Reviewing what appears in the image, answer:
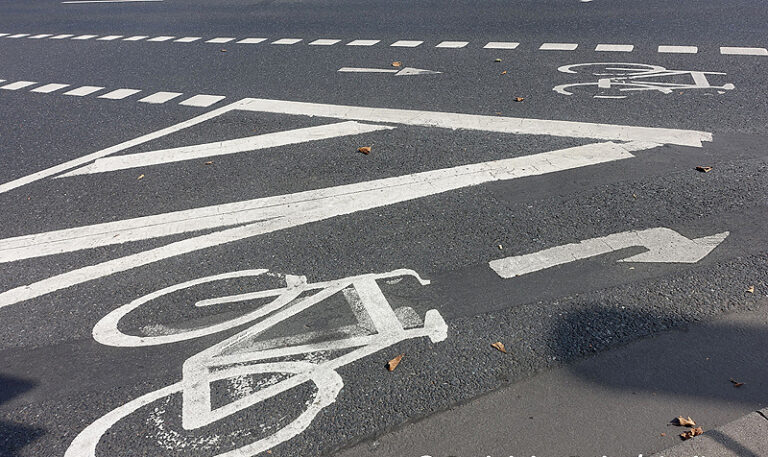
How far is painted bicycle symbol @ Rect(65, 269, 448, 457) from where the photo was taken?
3211 mm

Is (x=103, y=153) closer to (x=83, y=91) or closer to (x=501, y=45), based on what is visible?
(x=83, y=91)

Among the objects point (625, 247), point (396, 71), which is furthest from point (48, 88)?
point (625, 247)

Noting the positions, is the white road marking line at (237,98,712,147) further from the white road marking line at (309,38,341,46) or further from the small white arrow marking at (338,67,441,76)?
the white road marking line at (309,38,341,46)

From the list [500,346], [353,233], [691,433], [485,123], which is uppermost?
[485,123]

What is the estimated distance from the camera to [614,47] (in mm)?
9695

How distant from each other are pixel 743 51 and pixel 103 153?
30.6ft

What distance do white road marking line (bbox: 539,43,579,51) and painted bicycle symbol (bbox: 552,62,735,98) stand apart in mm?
1167

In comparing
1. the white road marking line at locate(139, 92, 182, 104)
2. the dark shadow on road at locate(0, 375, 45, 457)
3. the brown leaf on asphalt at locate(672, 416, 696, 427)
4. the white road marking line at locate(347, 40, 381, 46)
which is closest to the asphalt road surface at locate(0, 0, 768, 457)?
the dark shadow on road at locate(0, 375, 45, 457)

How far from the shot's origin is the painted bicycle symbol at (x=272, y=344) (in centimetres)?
321

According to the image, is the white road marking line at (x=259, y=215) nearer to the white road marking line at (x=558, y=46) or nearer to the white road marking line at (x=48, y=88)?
the white road marking line at (x=558, y=46)

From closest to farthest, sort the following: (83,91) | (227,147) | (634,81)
→ 1. (227,147)
2. (634,81)
3. (83,91)

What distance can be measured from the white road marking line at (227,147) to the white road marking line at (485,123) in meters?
0.39

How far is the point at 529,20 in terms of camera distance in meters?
11.9

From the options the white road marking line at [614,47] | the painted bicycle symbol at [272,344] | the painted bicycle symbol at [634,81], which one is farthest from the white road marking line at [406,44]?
the painted bicycle symbol at [272,344]
